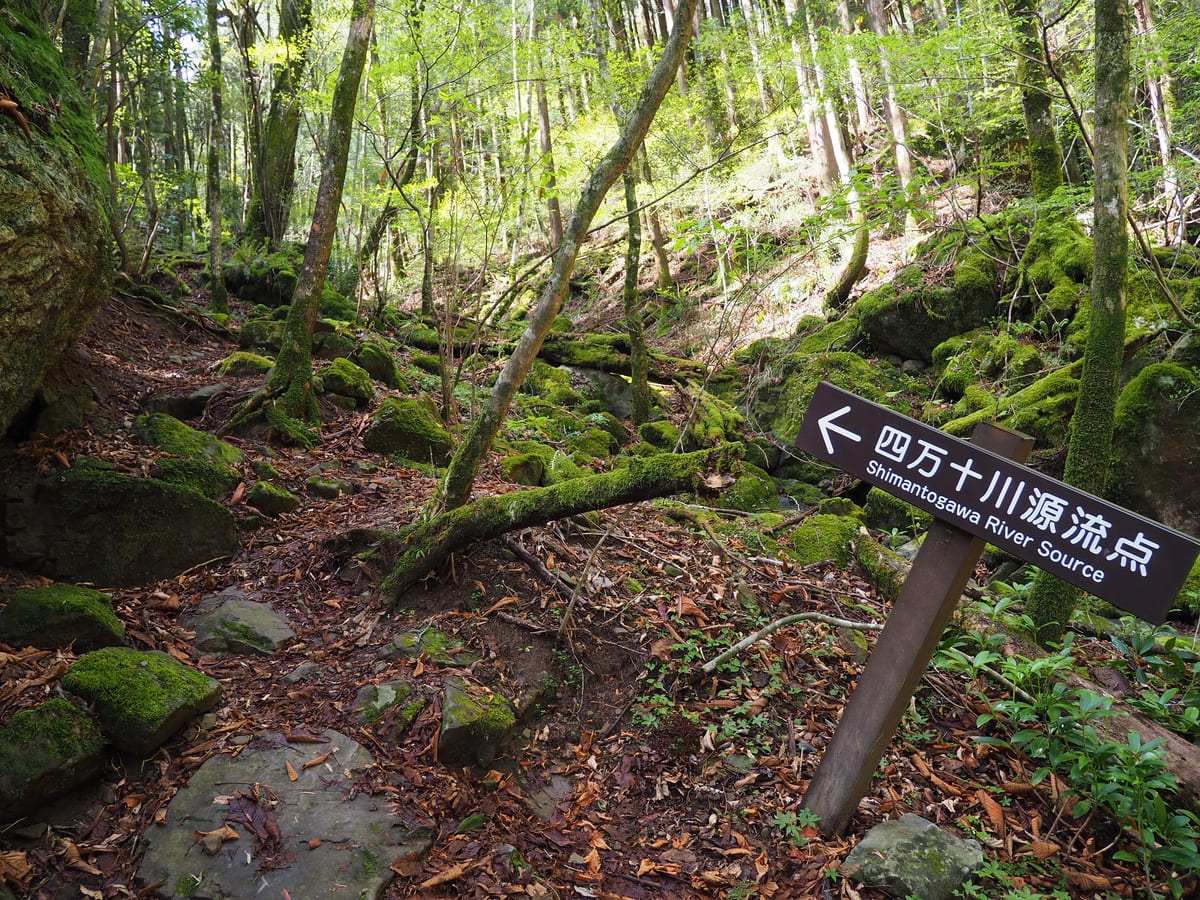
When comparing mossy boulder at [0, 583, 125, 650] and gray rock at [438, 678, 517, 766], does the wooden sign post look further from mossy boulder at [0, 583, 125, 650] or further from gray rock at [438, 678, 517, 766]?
mossy boulder at [0, 583, 125, 650]

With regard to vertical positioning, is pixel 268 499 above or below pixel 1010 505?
below

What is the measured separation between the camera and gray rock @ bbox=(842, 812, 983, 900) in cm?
289

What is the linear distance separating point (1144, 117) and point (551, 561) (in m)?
17.0

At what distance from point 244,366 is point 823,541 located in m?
7.19

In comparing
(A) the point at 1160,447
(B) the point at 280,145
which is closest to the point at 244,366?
(B) the point at 280,145

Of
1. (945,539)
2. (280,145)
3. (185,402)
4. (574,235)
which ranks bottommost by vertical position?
(185,402)

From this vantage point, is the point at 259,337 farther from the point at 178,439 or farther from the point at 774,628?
the point at 774,628

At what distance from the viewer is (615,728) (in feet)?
12.8

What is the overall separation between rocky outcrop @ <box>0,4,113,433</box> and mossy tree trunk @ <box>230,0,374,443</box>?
210 cm

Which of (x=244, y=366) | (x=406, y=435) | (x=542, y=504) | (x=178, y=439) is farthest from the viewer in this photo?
(x=244, y=366)

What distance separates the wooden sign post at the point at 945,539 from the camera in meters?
2.38

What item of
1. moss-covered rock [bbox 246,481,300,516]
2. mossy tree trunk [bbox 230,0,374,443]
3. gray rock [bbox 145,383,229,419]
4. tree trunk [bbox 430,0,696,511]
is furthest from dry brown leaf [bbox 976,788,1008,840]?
gray rock [bbox 145,383,229,419]

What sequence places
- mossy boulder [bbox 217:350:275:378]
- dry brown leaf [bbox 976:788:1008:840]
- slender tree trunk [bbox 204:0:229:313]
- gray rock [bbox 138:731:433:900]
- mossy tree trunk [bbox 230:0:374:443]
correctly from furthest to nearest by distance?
slender tree trunk [bbox 204:0:229:313], mossy boulder [bbox 217:350:275:378], mossy tree trunk [bbox 230:0:374:443], dry brown leaf [bbox 976:788:1008:840], gray rock [bbox 138:731:433:900]

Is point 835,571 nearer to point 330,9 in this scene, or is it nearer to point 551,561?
point 551,561
